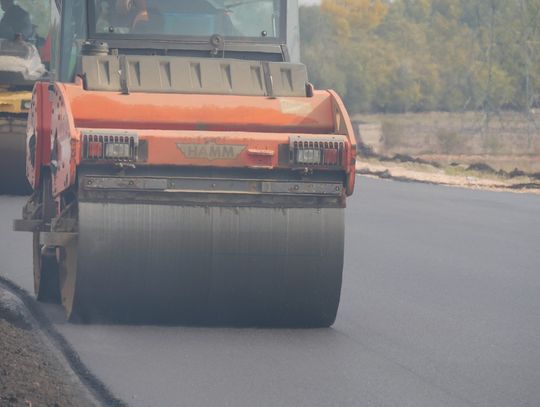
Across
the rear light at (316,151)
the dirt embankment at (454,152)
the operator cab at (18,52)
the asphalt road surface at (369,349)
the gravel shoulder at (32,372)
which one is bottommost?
the dirt embankment at (454,152)

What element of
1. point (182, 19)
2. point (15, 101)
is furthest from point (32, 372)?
point (15, 101)

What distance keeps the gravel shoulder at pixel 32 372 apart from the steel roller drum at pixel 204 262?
42cm

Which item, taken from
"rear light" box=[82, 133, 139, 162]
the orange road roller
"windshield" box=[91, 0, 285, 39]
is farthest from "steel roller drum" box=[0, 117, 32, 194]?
"rear light" box=[82, 133, 139, 162]

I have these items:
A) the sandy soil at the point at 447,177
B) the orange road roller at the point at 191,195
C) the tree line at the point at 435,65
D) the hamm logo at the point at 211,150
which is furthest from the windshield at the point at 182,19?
the tree line at the point at 435,65

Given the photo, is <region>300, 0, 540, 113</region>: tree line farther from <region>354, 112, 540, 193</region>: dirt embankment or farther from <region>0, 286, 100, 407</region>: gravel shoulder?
<region>0, 286, 100, 407</region>: gravel shoulder

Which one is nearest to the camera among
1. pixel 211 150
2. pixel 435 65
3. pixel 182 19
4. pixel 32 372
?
pixel 32 372

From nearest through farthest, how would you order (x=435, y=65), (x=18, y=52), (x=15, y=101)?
(x=15, y=101), (x=18, y=52), (x=435, y=65)

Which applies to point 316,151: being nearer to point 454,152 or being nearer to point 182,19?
point 182,19

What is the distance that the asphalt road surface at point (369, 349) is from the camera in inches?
273

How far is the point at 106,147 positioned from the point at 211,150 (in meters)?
0.63

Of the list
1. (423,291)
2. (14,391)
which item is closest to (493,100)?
(423,291)

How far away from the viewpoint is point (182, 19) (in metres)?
10.6

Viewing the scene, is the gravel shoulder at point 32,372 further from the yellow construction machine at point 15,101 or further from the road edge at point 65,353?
the yellow construction machine at point 15,101

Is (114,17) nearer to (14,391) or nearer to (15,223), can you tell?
(15,223)
